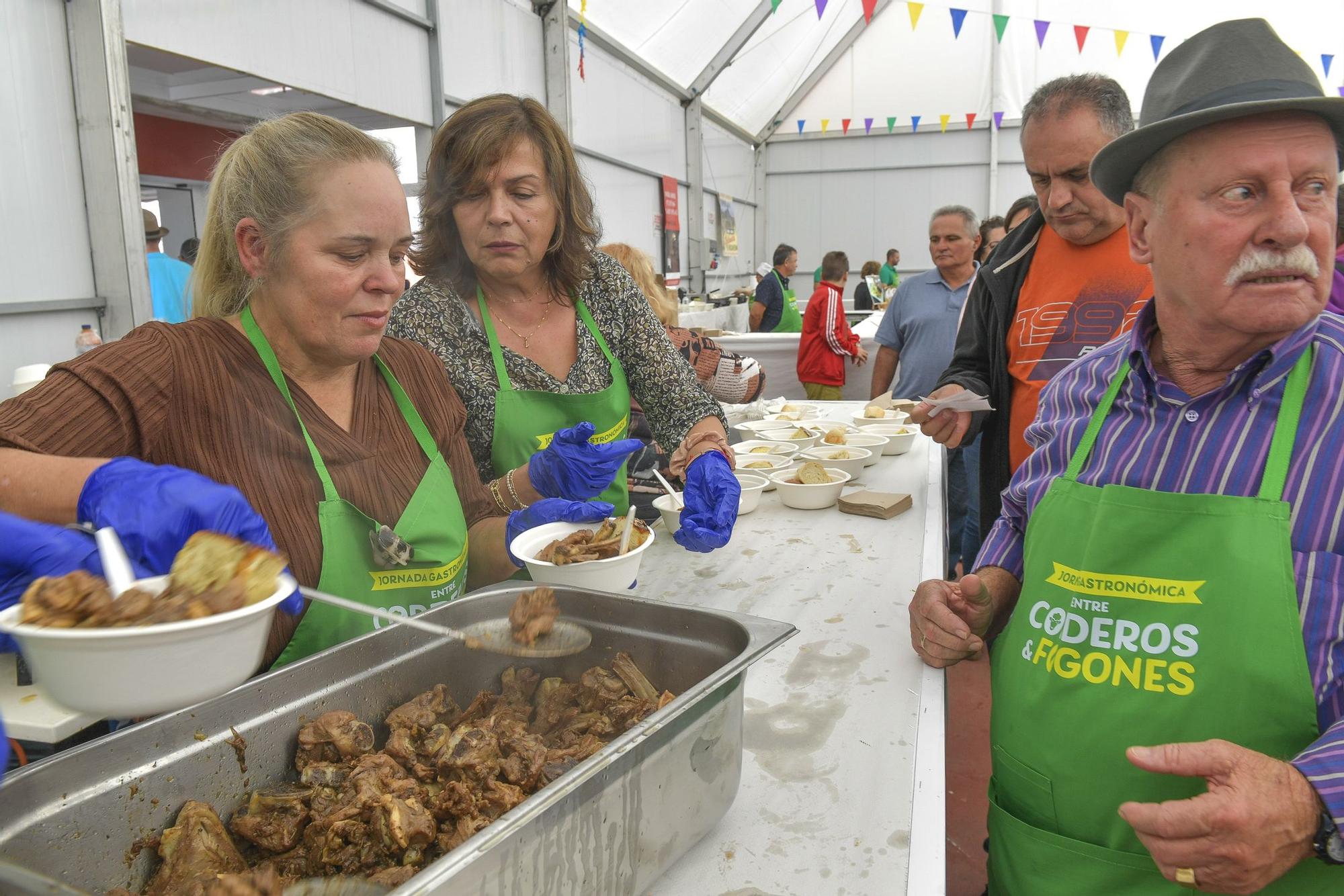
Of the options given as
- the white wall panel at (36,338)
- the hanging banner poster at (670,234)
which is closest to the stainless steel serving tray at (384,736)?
the white wall panel at (36,338)

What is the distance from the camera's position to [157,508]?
3.34 ft

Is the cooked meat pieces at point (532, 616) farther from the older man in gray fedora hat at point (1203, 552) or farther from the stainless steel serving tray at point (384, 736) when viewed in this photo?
the older man in gray fedora hat at point (1203, 552)

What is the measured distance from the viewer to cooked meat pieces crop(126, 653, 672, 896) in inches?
Answer: 33.9

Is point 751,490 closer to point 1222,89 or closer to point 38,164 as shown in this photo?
point 1222,89

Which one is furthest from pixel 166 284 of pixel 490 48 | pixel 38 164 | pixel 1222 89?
pixel 1222 89

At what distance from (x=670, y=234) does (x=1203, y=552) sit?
473 inches

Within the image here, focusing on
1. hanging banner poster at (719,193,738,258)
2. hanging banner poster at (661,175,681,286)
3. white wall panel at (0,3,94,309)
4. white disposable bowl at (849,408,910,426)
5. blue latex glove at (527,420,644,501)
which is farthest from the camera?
hanging banner poster at (719,193,738,258)

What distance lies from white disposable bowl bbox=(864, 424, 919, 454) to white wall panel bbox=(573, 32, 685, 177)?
272 inches

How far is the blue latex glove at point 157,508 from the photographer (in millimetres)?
1012

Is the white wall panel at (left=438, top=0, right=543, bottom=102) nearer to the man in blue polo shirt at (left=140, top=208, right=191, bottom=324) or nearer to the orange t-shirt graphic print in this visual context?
the man in blue polo shirt at (left=140, top=208, right=191, bottom=324)

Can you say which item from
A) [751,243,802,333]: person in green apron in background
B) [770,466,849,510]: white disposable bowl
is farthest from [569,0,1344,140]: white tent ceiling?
[770,466,849,510]: white disposable bowl

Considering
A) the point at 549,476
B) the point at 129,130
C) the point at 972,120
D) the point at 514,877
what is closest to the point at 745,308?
the point at 972,120

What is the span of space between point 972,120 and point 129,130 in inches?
619

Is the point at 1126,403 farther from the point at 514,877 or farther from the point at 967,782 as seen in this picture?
the point at 967,782
